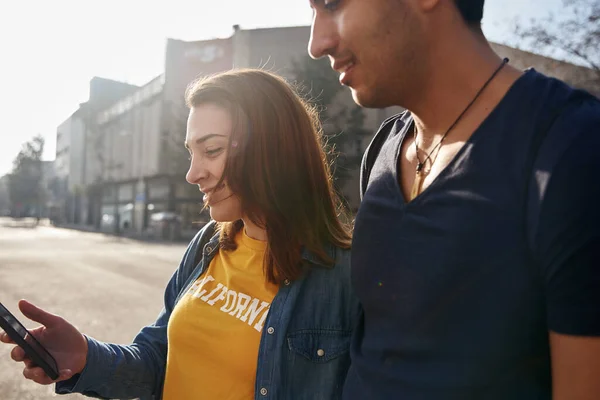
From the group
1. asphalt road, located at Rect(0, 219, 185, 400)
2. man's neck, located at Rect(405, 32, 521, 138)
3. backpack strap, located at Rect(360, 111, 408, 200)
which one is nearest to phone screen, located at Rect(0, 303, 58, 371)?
backpack strap, located at Rect(360, 111, 408, 200)

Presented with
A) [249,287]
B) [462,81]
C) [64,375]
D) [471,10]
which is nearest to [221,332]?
[249,287]

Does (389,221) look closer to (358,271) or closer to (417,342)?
(358,271)

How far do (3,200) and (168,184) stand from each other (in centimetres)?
8887

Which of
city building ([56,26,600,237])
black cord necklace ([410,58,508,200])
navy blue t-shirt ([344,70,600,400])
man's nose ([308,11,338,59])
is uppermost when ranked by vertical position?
city building ([56,26,600,237])

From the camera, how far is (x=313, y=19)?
1.28 m

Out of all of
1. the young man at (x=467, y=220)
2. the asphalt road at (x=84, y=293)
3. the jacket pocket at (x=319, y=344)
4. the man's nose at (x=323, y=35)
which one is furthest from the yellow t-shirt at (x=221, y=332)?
the asphalt road at (x=84, y=293)

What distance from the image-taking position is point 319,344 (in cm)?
158

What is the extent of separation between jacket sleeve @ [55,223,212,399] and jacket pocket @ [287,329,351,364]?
595 mm

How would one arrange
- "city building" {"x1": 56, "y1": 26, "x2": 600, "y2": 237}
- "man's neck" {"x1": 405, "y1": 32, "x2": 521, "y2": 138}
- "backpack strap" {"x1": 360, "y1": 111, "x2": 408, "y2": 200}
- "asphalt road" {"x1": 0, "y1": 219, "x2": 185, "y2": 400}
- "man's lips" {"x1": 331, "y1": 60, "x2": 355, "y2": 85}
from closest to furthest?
"man's neck" {"x1": 405, "y1": 32, "x2": 521, "y2": 138} → "man's lips" {"x1": 331, "y1": 60, "x2": 355, "y2": 85} → "backpack strap" {"x1": 360, "y1": 111, "x2": 408, "y2": 200} → "asphalt road" {"x1": 0, "y1": 219, "x2": 185, "y2": 400} → "city building" {"x1": 56, "y1": 26, "x2": 600, "y2": 237}

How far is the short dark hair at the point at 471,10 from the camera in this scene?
1166 millimetres

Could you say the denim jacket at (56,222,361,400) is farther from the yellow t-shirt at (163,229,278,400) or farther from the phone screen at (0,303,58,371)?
the phone screen at (0,303,58,371)

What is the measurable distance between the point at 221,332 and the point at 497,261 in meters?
0.99

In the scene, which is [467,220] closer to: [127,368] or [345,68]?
[345,68]

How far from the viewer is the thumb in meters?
1.44
